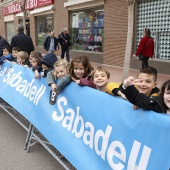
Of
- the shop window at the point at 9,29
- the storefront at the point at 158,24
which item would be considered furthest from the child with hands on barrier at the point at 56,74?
the shop window at the point at 9,29

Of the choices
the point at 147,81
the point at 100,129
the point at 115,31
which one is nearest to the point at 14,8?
the point at 115,31

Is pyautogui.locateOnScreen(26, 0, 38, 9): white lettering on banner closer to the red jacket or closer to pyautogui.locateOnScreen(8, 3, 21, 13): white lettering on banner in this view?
pyautogui.locateOnScreen(8, 3, 21, 13): white lettering on banner

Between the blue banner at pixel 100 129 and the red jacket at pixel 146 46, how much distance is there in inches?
241

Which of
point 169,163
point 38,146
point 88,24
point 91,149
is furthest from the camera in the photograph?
point 88,24

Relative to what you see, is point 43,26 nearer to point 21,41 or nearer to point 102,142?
point 21,41

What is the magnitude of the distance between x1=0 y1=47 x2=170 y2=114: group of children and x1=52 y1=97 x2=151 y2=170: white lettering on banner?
0.30 m

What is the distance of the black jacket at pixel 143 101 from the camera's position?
6.82 ft

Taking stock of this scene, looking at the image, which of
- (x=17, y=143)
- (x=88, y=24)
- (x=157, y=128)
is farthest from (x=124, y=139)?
(x=88, y=24)

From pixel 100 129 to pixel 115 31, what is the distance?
1042 cm

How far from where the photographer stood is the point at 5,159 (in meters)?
3.66

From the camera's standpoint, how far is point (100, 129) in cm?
243

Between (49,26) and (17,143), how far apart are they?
52.0 feet

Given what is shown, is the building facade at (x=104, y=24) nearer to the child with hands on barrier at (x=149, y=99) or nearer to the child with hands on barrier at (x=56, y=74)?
the child with hands on barrier at (x=56, y=74)

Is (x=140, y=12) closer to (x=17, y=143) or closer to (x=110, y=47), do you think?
(x=110, y=47)
